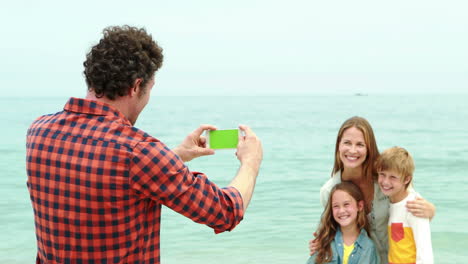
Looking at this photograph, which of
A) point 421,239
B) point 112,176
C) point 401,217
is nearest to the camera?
point 112,176

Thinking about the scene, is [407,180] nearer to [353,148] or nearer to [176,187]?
[353,148]

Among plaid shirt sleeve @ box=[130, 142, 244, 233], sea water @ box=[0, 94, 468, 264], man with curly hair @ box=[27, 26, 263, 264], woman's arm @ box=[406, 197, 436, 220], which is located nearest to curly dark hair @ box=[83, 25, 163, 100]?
man with curly hair @ box=[27, 26, 263, 264]

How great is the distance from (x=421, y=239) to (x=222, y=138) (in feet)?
4.95

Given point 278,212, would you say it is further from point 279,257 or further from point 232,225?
point 232,225

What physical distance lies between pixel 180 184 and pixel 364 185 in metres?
2.03

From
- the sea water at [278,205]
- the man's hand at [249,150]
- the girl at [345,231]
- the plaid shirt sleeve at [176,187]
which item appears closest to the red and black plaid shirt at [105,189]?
the plaid shirt sleeve at [176,187]

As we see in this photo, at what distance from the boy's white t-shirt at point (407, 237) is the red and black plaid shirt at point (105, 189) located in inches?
Result: 64.9

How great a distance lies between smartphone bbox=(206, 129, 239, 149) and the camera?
2.30 m

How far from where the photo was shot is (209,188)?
183cm

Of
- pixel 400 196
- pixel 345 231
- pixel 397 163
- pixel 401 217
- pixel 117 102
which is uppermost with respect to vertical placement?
pixel 117 102

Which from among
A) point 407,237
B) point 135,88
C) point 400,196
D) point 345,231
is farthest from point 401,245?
point 135,88

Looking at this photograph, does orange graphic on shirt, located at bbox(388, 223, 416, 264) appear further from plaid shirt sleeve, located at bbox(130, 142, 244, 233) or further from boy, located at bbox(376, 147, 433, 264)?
plaid shirt sleeve, located at bbox(130, 142, 244, 233)

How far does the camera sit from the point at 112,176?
1.73 meters

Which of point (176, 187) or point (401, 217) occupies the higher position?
point (176, 187)
